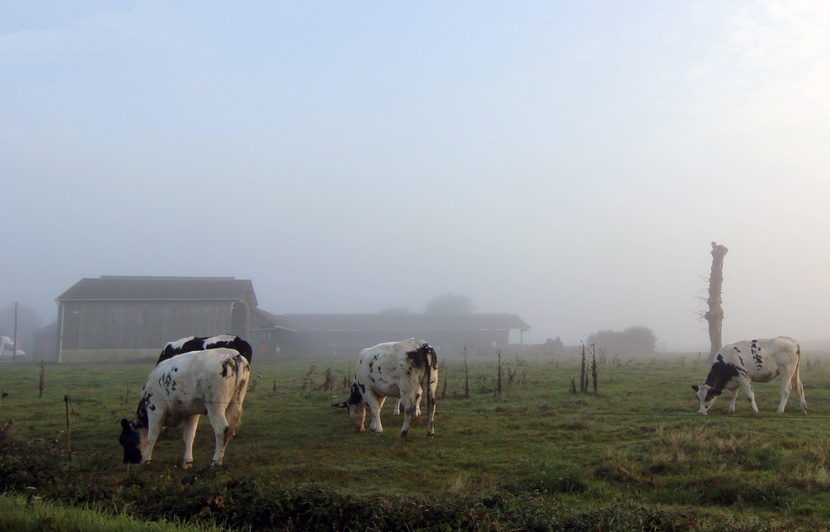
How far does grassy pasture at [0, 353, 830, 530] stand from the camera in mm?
7039

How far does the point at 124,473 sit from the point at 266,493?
3.15 metres

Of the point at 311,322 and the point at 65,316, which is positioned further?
the point at 311,322

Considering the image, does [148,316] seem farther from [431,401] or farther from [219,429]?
[219,429]

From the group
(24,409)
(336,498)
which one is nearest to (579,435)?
(336,498)

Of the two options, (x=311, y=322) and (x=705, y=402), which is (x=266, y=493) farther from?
(x=311, y=322)

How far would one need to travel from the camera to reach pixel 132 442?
12.0 m

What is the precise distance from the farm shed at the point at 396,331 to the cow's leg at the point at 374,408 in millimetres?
50884

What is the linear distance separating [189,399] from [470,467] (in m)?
4.98

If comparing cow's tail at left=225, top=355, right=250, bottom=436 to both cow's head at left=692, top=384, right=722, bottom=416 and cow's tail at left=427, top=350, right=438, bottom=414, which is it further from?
cow's head at left=692, top=384, right=722, bottom=416

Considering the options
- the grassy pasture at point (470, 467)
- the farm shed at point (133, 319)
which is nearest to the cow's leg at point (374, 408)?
the grassy pasture at point (470, 467)

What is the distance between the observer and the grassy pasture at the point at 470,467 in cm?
704

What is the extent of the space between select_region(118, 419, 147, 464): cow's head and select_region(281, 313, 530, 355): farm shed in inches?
2099

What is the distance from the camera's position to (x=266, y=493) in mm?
7496

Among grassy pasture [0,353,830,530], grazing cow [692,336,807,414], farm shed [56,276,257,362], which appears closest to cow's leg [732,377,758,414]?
grazing cow [692,336,807,414]
